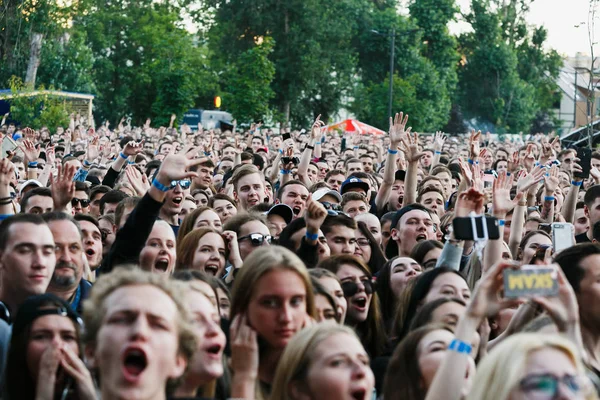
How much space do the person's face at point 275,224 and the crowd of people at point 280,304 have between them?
0.08 ft

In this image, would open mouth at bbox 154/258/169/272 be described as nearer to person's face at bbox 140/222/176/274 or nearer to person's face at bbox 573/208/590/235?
person's face at bbox 140/222/176/274

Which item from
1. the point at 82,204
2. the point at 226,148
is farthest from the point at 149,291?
the point at 226,148

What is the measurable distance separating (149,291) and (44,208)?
4370mm

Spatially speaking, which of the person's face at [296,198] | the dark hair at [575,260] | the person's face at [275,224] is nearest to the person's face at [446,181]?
the person's face at [296,198]

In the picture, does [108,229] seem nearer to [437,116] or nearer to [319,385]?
[319,385]

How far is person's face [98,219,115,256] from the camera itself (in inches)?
350

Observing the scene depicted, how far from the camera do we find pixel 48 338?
190 inches

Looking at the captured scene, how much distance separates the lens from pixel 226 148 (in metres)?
17.2

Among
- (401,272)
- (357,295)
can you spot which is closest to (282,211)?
(401,272)

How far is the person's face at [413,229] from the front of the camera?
8.90m

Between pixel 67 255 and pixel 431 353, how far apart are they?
8.57 feet

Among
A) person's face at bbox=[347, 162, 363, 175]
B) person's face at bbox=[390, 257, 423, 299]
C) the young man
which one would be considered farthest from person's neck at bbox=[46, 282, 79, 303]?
person's face at bbox=[347, 162, 363, 175]

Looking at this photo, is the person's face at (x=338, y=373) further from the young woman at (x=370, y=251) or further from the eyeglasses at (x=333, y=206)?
the eyeglasses at (x=333, y=206)

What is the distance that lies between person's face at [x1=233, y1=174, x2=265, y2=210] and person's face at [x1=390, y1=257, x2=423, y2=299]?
10.9ft
